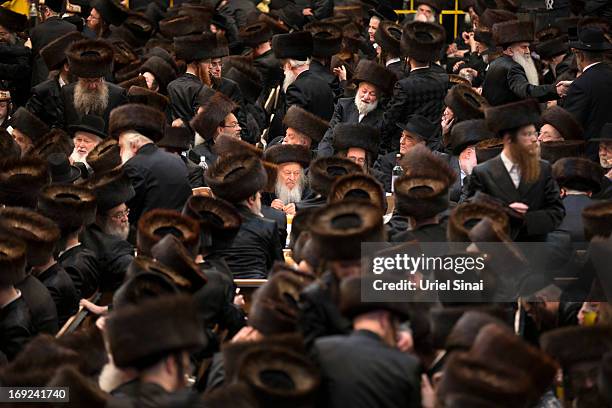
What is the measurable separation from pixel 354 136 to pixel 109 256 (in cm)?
337

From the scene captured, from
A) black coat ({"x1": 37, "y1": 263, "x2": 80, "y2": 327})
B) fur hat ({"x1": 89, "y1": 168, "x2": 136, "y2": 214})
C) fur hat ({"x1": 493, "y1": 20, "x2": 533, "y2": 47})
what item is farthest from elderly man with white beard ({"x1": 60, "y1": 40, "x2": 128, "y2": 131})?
black coat ({"x1": 37, "y1": 263, "x2": 80, "y2": 327})

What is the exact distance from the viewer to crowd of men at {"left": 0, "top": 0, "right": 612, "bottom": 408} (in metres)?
7.83

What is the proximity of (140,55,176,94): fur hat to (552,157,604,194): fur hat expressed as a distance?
514 cm

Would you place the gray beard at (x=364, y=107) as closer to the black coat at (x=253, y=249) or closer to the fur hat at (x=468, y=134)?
the fur hat at (x=468, y=134)

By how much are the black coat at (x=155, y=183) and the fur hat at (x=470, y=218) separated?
2622 millimetres

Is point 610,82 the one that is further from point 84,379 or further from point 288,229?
point 84,379

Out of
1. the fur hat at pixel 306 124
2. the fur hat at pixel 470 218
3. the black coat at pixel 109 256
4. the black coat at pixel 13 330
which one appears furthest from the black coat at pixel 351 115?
the black coat at pixel 13 330

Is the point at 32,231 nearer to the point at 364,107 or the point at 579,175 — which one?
the point at 579,175

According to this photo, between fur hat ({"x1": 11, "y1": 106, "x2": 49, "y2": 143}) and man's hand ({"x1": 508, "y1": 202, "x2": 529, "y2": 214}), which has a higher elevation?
man's hand ({"x1": 508, "y1": 202, "x2": 529, "y2": 214})

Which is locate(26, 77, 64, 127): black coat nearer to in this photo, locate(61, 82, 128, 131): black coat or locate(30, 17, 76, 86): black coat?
locate(61, 82, 128, 131): black coat

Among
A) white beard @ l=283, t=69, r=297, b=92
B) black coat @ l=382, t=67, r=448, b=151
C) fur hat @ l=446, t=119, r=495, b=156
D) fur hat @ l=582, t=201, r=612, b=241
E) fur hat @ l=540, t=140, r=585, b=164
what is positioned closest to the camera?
fur hat @ l=582, t=201, r=612, b=241

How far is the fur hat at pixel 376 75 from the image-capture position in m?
15.1

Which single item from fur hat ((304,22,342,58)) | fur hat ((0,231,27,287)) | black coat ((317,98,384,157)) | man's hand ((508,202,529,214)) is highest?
fur hat ((0,231,27,287))

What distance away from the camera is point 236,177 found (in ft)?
37.2
